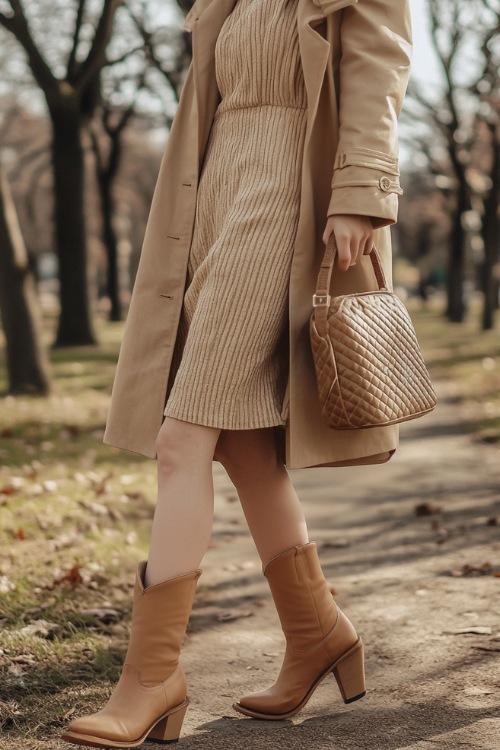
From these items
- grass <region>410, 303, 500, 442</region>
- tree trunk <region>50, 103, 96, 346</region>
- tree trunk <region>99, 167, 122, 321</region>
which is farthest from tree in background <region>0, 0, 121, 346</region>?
tree trunk <region>99, 167, 122, 321</region>

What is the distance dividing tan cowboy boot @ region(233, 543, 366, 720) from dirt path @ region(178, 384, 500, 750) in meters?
0.06

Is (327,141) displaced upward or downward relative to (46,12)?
downward

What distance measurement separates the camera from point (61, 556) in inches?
159

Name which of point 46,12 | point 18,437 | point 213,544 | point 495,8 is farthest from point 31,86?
point 213,544

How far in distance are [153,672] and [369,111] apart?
4.93 feet

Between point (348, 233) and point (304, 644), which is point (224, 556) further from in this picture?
point (348, 233)

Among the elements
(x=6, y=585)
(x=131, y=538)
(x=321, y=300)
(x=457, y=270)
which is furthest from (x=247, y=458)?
(x=457, y=270)

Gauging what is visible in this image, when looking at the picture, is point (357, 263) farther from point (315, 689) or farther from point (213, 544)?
point (213, 544)

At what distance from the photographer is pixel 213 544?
188 inches

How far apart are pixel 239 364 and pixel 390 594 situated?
167cm

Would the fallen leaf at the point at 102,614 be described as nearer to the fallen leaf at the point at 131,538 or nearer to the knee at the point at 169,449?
the fallen leaf at the point at 131,538

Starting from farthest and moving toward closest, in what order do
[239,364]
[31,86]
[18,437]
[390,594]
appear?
[31,86] < [18,437] < [390,594] < [239,364]

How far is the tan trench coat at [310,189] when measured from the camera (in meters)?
2.47

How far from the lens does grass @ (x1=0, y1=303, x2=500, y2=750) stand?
9.16 ft
